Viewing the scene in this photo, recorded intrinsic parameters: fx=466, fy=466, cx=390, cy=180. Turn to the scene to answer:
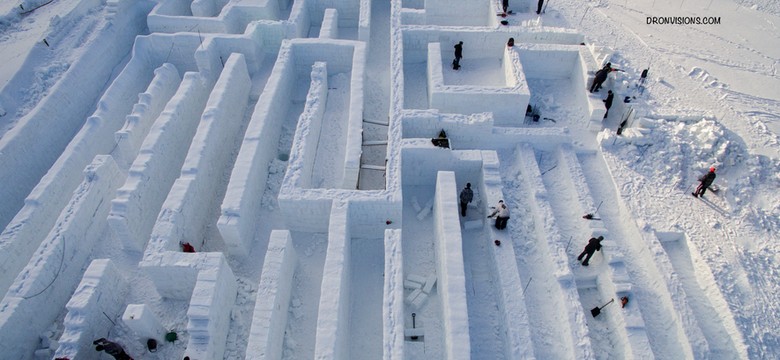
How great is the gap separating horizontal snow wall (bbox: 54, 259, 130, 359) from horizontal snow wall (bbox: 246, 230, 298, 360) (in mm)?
3406

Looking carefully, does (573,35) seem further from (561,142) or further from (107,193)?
(107,193)

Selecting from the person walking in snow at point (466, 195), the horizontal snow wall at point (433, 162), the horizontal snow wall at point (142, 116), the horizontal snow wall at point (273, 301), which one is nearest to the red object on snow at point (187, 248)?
the horizontal snow wall at point (273, 301)

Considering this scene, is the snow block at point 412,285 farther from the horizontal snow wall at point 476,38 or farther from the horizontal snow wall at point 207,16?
the horizontal snow wall at point 207,16

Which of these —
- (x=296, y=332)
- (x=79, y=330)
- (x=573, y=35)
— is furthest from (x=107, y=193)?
(x=573, y=35)

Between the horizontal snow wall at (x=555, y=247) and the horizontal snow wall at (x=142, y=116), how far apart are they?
38.1ft

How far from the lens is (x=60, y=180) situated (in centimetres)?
1256

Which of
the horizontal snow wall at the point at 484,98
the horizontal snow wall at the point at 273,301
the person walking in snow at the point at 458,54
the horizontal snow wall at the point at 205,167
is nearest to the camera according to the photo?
the horizontal snow wall at the point at 273,301

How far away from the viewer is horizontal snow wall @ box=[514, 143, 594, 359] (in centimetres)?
1026

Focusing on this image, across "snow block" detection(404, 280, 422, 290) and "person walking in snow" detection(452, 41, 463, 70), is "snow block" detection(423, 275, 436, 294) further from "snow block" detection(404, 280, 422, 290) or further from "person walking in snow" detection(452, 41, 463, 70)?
"person walking in snow" detection(452, 41, 463, 70)

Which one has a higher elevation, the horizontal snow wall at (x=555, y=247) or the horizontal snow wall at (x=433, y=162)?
the horizontal snow wall at (x=433, y=162)

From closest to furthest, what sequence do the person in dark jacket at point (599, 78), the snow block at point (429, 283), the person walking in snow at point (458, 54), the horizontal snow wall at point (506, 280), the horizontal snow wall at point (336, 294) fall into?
1. the horizontal snow wall at point (336, 294)
2. the horizontal snow wall at point (506, 280)
3. the snow block at point (429, 283)
4. the person in dark jacket at point (599, 78)
5. the person walking in snow at point (458, 54)

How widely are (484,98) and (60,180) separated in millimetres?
12415

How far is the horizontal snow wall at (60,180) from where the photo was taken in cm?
1119

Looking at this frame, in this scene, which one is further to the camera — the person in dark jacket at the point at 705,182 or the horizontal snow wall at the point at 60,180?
the person in dark jacket at the point at 705,182
